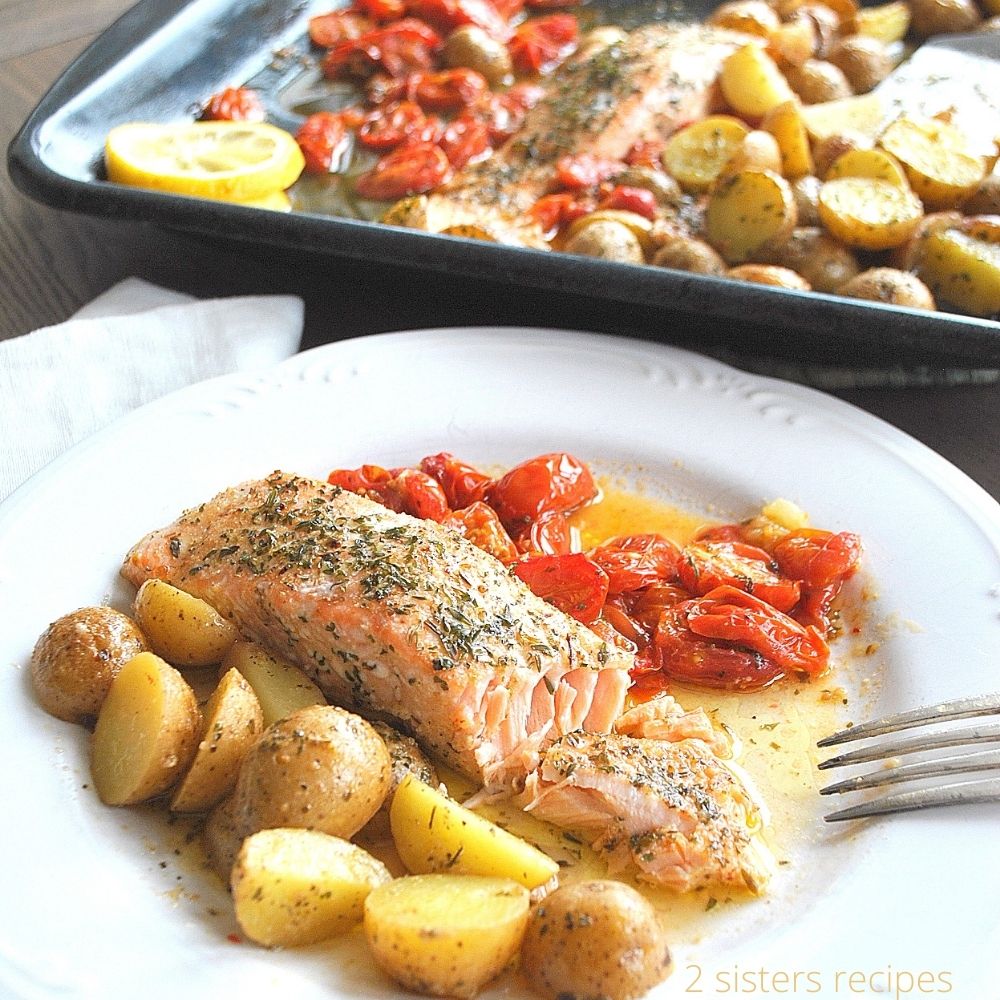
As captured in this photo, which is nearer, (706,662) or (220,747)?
(220,747)

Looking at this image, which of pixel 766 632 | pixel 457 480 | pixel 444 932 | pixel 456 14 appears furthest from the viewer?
pixel 456 14

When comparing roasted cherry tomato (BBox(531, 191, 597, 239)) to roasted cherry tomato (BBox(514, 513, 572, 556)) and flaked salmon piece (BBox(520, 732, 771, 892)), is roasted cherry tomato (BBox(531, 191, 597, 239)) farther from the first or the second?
flaked salmon piece (BBox(520, 732, 771, 892))

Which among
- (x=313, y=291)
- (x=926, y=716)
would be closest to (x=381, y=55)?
(x=313, y=291)

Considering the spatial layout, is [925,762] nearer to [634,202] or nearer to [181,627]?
[181,627]

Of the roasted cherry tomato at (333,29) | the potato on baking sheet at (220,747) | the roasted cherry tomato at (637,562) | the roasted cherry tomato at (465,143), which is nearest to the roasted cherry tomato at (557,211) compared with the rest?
the roasted cherry tomato at (465,143)

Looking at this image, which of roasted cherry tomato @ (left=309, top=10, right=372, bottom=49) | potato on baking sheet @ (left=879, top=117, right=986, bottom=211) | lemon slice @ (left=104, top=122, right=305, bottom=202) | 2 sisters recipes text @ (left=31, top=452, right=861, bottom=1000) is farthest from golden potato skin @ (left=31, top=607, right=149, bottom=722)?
roasted cherry tomato @ (left=309, top=10, right=372, bottom=49)

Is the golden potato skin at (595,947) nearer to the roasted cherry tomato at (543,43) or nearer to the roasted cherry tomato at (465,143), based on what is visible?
the roasted cherry tomato at (465,143)
